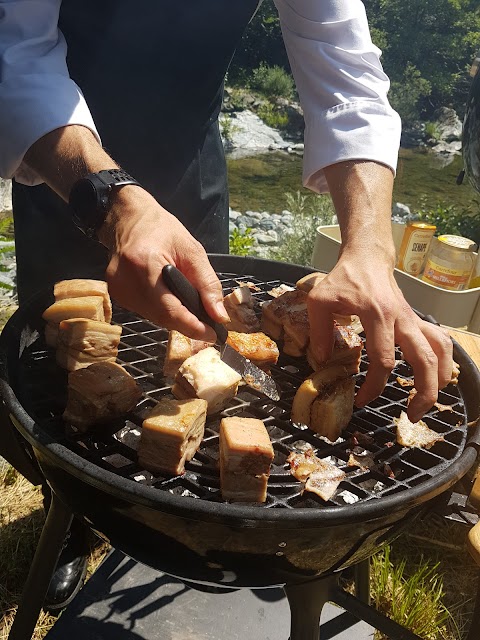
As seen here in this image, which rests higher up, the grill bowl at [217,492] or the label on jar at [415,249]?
the grill bowl at [217,492]

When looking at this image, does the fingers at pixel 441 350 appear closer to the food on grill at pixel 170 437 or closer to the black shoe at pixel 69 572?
the food on grill at pixel 170 437

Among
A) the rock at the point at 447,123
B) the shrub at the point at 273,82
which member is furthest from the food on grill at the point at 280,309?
the shrub at the point at 273,82

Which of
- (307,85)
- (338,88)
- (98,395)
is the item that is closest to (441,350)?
(98,395)

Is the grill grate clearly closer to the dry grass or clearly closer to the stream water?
the dry grass

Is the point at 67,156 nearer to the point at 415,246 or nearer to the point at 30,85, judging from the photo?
the point at 30,85

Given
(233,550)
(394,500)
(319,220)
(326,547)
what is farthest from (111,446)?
(319,220)

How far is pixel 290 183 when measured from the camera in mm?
16078

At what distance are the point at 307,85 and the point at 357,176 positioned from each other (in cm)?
65

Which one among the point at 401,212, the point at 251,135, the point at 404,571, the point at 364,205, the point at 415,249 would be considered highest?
the point at 364,205

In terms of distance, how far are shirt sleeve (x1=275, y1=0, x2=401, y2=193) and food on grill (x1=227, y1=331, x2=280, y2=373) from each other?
2.65ft

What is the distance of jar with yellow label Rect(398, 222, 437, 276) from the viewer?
4496 millimetres

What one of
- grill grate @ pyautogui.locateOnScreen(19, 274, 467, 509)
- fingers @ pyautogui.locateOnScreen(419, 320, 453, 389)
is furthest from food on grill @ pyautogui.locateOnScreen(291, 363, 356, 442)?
fingers @ pyautogui.locateOnScreen(419, 320, 453, 389)

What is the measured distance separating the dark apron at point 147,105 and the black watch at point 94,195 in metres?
0.67

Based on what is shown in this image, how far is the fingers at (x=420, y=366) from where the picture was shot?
161cm
